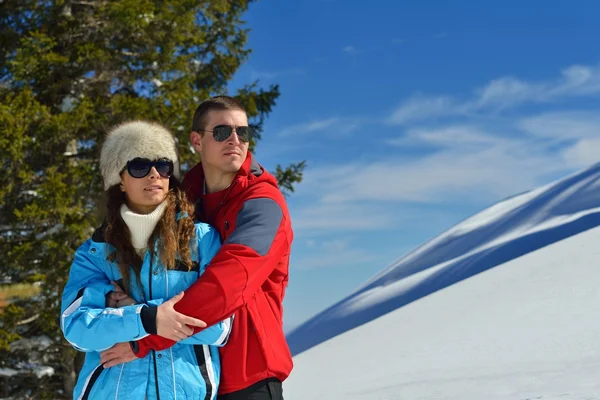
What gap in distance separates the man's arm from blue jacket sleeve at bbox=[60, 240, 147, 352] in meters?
0.08

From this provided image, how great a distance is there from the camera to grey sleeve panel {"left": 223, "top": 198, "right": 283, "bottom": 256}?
7.43ft

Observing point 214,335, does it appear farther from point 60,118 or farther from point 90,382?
point 60,118

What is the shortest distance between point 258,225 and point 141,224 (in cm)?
42

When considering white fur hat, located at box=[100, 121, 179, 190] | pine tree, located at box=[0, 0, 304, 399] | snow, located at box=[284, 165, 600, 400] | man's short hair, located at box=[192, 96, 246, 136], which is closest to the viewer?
white fur hat, located at box=[100, 121, 179, 190]

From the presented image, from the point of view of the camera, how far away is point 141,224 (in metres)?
2.35

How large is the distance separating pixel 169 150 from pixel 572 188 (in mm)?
20993

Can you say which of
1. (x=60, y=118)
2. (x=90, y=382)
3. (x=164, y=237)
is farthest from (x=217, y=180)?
(x=60, y=118)

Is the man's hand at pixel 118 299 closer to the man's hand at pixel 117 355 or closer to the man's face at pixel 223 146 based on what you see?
the man's hand at pixel 117 355

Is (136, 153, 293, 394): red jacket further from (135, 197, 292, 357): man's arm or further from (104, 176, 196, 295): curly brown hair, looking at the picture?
(104, 176, 196, 295): curly brown hair

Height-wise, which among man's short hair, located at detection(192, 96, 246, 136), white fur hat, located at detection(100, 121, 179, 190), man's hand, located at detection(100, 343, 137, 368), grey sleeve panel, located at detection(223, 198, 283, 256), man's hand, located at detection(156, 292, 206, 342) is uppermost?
man's short hair, located at detection(192, 96, 246, 136)

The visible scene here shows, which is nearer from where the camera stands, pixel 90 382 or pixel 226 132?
pixel 90 382

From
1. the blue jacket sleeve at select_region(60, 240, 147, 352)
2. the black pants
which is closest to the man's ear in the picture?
the blue jacket sleeve at select_region(60, 240, 147, 352)

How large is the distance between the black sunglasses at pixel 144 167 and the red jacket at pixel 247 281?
193 millimetres

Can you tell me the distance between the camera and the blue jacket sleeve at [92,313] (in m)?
2.16
